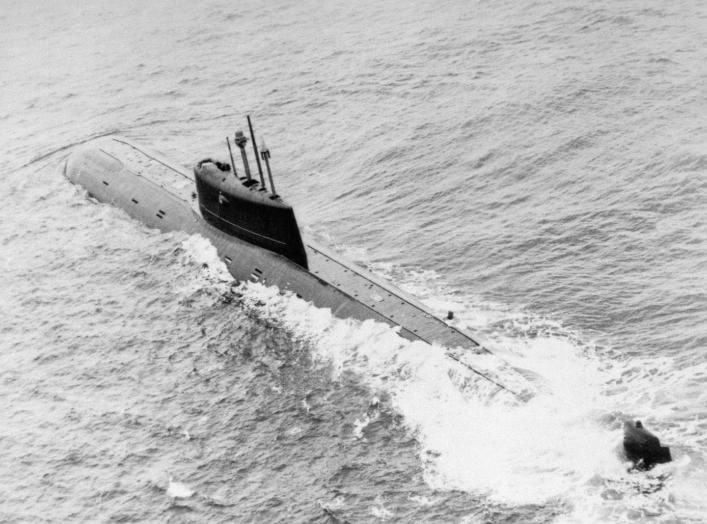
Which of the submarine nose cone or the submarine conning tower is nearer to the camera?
the submarine nose cone

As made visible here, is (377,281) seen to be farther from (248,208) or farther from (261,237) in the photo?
(248,208)

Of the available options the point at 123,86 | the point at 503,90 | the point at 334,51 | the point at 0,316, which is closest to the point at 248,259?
the point at 0,316

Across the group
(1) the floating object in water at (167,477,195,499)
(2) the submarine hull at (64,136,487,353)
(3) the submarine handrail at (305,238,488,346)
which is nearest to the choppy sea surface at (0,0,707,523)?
(1) the floating object in water at (167,477,195,499)

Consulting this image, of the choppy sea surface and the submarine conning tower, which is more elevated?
the submarine conning tower

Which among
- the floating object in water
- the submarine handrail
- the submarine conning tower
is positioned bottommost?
the floating object in water

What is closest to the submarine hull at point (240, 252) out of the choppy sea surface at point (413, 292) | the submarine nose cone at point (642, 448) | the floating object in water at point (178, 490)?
the choppy sea surface at point (413, 292)

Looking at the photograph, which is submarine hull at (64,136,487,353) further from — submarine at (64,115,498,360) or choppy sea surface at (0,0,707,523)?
choppy sea surface at (0,0,707,523)
